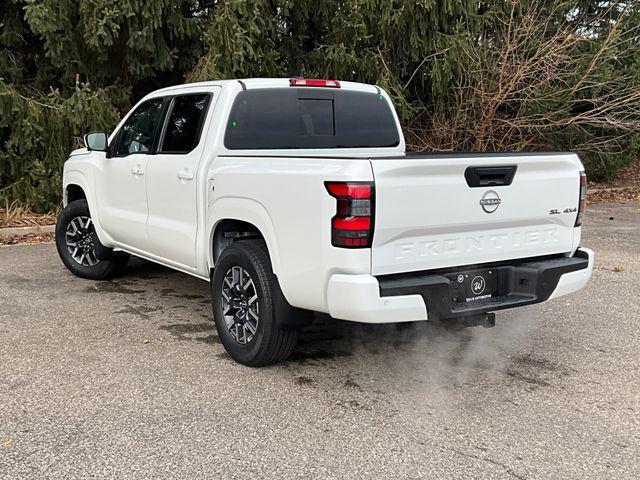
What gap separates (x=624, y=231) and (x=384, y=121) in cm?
647

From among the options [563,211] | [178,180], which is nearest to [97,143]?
[178,180]

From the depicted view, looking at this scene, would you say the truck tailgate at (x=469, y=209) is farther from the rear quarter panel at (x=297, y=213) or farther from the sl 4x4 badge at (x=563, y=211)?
the rear quarter panel at (x=297, y=213)

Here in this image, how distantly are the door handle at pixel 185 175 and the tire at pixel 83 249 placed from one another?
200 cm

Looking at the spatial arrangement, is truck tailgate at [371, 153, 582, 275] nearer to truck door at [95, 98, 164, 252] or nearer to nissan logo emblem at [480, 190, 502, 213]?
nissan logo emblem at [480, 190, 502, 213]

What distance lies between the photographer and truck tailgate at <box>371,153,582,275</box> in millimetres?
3658

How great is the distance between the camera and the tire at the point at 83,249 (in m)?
6.75

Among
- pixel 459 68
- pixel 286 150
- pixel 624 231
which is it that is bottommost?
pixel 624 231

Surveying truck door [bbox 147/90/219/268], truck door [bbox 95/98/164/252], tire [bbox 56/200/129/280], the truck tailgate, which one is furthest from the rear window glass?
tire [bbox 56/200/129/280]

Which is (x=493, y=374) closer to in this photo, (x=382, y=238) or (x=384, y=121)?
(x=382, y=238)

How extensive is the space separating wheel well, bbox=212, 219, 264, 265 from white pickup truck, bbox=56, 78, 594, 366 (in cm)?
1

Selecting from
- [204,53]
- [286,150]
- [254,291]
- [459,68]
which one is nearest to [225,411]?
[254,291]

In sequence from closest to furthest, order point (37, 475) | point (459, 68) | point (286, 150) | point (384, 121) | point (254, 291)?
point (37, 475)
point (254, 291)
point (286, 150)
point (384, 121)
point (459, 68)

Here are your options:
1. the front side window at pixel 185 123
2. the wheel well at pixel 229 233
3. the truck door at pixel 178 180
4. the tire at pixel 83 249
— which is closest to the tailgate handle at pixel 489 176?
the wheel well at pixel 229 233

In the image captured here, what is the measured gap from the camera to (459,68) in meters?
11.6
